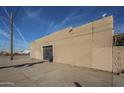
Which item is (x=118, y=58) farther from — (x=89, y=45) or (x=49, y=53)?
(x=49, y=53)

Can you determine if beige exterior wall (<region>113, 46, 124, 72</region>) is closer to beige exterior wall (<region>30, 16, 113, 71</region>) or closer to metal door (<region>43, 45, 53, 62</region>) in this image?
beige exterior wall (<region>30, 16, 113, 71</region>)

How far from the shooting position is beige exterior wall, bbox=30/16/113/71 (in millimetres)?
9453

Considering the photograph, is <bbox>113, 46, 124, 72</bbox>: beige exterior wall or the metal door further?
the metal door

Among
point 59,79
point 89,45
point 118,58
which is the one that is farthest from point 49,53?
point 118,58

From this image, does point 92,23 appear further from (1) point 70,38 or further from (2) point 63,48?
(2) point 63,48

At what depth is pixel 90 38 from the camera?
11141 millimetres

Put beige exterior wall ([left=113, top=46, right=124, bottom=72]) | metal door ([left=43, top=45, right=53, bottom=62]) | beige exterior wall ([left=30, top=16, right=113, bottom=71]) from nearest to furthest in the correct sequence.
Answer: beige exterior wall ([left=113, top=46, right=124, bottom=72]) → beige exterior wall ([left=30, top=16, right=113, bottom=71]) → metal door ([left=43, top=45, right=53, bottom=62])

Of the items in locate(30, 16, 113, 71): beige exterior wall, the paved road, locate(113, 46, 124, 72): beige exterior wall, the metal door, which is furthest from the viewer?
the metal door

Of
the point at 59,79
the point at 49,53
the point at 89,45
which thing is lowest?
the point at 59,79

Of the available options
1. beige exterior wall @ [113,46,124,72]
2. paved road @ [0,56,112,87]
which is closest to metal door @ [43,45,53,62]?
paved road @ [0,56,112,87]

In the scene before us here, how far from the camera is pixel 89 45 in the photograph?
11125 mm

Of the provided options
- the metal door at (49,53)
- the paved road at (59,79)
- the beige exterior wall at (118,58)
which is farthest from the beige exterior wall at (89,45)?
the metal door at (49,53)
